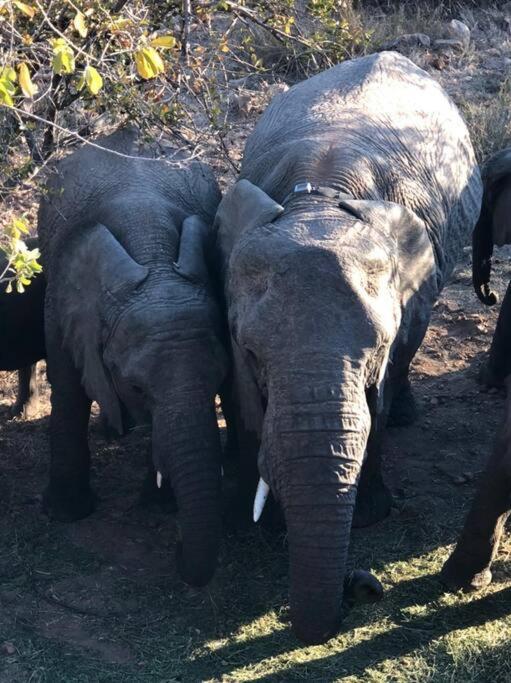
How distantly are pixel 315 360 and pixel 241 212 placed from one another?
3.55 feet

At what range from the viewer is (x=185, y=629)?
466 cm

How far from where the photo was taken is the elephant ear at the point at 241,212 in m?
4.65

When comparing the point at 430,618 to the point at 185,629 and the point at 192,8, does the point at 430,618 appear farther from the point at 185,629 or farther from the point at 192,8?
the point at 192,8

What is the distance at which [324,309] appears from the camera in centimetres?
407

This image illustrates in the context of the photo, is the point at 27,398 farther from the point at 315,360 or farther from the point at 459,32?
the point at 459,32

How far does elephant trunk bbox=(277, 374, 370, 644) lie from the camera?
3916 millimetres

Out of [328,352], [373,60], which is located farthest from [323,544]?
[373,60]

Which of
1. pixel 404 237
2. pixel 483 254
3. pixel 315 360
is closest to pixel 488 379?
pixel 483 254

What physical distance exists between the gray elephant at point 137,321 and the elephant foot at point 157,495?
0.27 m

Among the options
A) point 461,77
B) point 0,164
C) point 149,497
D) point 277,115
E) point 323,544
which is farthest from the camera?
point 461,77

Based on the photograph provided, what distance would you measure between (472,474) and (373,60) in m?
2.37

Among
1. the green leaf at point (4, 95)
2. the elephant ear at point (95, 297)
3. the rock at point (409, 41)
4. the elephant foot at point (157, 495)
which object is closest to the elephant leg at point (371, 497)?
the elephant foot at point (157, 495)

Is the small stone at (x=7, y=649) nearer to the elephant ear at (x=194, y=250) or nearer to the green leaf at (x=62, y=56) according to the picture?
the elephant ear at (x=194, y=250)

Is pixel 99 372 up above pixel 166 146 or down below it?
below
